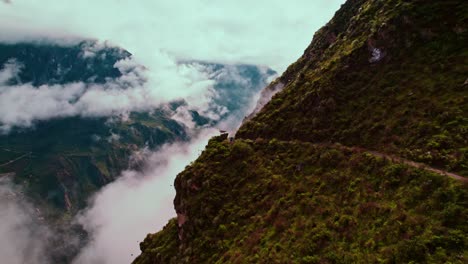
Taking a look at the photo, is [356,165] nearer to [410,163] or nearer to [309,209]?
[410,163]

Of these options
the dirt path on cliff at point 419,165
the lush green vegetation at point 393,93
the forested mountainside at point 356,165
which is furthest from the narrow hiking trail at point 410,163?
the lush green vegetation at point 393,93

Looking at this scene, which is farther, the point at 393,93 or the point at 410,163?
the point at 393,93

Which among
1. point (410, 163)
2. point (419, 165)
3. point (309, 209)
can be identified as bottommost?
point (419, 165)

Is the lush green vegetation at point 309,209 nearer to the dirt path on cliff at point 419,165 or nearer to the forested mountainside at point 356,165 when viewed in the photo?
the forested mountainside at point 356,165

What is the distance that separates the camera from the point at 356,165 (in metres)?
45.8

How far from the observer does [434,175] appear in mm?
36969

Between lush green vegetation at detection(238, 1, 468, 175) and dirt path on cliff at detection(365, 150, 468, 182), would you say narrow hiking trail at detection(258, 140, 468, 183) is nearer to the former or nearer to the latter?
dirt path on cliff at detection(365, 150, 468, 182)

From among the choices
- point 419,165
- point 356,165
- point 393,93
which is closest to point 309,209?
point 356,165

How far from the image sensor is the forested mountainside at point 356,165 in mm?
35125

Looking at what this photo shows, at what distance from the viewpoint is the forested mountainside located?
35125 millimetres

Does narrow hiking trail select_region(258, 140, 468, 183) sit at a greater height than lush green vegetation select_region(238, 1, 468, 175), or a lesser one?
lesser

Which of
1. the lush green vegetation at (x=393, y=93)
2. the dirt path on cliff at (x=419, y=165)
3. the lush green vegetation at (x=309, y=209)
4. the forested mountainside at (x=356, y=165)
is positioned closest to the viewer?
the lush green vegetation at (x=309, y=209)

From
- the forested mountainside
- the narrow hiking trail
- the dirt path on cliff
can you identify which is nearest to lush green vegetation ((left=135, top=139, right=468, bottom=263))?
the forested mountainside

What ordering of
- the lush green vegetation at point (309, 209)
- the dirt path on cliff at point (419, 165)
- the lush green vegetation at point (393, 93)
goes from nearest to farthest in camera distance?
1. the lush green vegetation at point (309, 209)
2. the dirt path on cliff at point (419, 165)
3. the lush green vegetation at point (393, 93)
